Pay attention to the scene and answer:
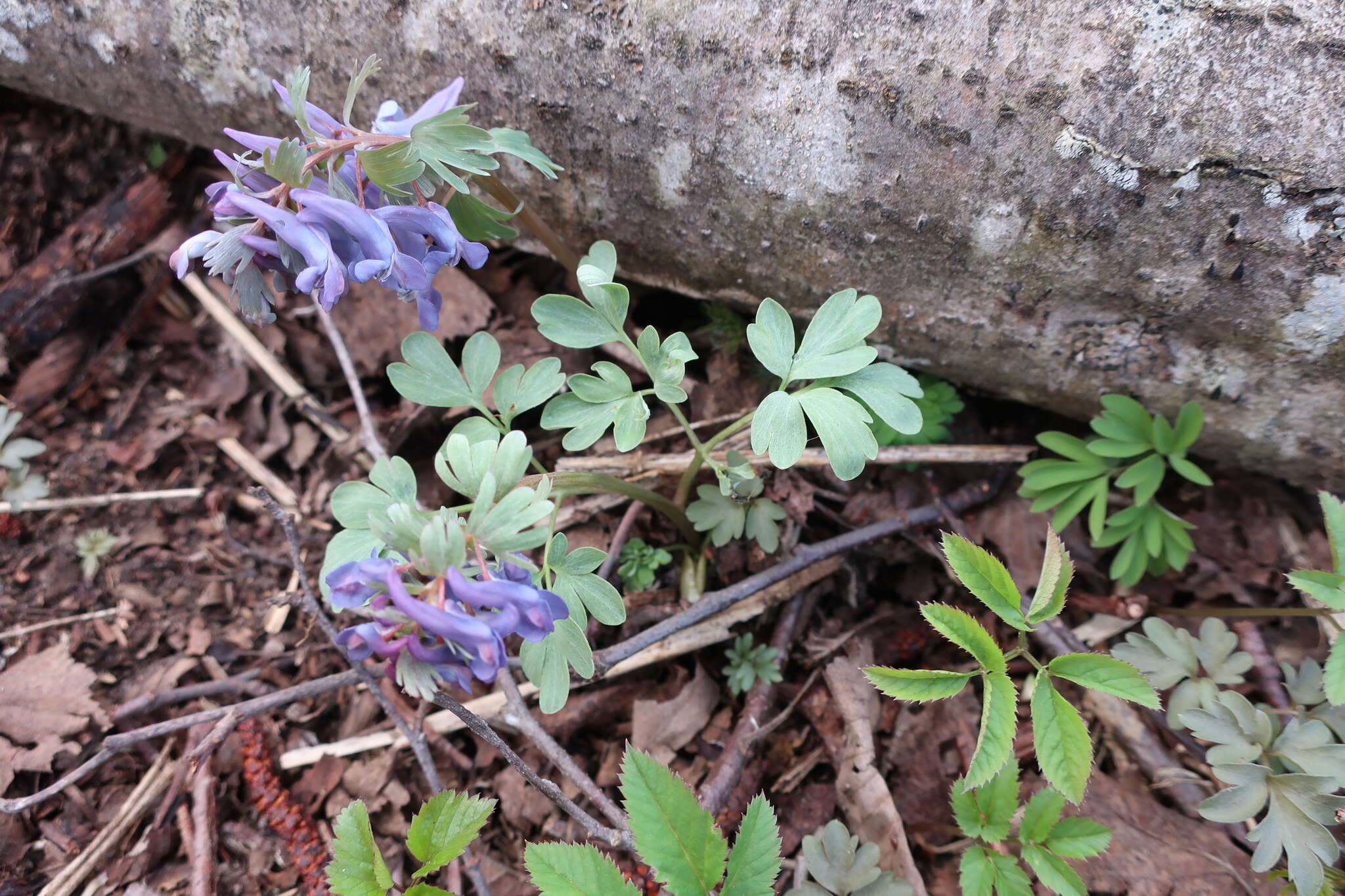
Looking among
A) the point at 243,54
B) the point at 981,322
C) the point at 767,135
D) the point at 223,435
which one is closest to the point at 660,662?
the point at 981,322

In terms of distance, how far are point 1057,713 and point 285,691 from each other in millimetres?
2017

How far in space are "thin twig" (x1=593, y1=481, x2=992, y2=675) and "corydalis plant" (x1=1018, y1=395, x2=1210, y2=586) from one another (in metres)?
0.20

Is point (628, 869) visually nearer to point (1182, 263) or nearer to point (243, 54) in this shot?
point (1182, 263)

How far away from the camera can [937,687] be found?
1779mm

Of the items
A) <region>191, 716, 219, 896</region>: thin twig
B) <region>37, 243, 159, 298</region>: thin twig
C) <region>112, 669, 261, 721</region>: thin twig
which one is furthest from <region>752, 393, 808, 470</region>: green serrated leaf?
<region>37, 243, 159, 298</region>: thin twig

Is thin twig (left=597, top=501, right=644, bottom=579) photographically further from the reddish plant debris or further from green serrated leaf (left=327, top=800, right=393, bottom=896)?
the reddish plant debris

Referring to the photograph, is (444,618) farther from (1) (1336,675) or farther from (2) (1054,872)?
(1) (1336,675)

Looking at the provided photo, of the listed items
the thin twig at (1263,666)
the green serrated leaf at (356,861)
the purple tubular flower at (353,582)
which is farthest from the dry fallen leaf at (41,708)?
the thin twig at (1263,666)

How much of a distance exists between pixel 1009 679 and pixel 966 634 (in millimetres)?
134

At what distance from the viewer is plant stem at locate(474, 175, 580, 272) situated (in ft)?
7.03

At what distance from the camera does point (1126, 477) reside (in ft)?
7.54

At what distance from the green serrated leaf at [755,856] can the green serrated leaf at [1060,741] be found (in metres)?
0.58

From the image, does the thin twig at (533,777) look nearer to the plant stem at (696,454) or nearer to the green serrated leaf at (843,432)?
the plant stem at (696,454)

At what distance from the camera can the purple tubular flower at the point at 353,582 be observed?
143 centimetres
